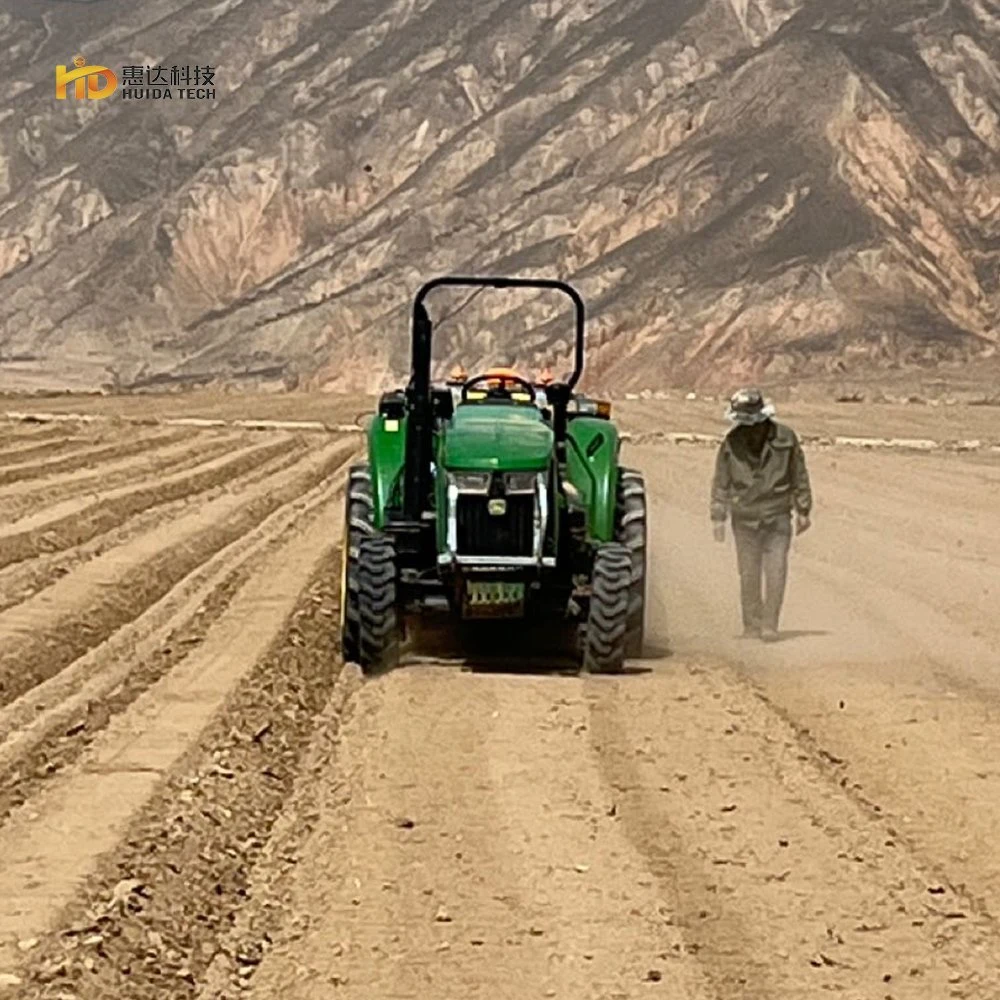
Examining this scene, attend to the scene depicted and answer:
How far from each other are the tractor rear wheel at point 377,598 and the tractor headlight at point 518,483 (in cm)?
72

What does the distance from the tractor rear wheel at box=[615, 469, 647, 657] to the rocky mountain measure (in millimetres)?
42170

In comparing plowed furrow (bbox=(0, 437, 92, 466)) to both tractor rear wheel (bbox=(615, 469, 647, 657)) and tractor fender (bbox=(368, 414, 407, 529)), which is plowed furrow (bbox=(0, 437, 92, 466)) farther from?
tractor rear wheel (bbox=(615, 469, 647, 657))

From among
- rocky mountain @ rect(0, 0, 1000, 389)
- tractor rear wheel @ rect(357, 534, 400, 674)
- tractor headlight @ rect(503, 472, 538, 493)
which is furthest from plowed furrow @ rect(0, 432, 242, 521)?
rocky mountain @ rect(0, 0, 1000, 389)

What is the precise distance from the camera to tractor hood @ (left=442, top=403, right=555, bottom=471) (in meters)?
10.4

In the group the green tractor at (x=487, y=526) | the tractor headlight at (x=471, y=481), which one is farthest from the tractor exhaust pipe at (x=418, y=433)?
the tractor headlight at (x=471, y=481)

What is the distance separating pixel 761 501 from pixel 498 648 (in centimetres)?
200

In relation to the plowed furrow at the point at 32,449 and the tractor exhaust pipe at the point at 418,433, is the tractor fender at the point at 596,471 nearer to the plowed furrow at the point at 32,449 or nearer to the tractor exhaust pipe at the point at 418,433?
the tractor exhaust pipe at the point at 418,433

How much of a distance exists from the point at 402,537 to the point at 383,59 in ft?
278

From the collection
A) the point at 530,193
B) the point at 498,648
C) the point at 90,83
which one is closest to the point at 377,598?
the point at 498,648

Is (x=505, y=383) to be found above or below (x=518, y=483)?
above

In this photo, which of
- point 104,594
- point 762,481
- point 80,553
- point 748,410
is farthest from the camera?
point 80,553

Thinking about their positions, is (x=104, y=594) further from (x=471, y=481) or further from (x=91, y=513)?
(x=91, y=513)

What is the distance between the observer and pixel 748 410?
12227 mm

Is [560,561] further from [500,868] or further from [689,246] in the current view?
[689,246]
